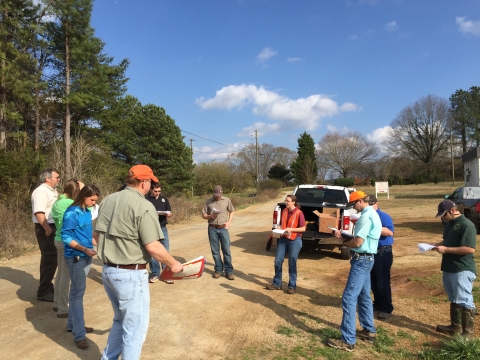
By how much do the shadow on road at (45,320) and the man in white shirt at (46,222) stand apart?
0.27 m

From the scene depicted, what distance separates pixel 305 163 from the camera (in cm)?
5400

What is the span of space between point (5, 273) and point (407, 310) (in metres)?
7.66

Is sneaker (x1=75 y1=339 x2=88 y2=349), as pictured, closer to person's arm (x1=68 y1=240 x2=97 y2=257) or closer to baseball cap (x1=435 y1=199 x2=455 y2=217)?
person's arm (x1=68 y1=240 x2=97 y2=257)

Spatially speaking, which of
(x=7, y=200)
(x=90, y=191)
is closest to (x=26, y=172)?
(x=7, y=200)

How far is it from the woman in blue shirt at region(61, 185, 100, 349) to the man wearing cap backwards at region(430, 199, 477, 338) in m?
4.15

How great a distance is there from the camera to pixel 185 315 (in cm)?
512

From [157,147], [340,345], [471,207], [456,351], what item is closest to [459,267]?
[456,351]

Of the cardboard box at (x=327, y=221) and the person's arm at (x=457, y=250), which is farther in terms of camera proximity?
the cardboard box at (x=327, y=221)

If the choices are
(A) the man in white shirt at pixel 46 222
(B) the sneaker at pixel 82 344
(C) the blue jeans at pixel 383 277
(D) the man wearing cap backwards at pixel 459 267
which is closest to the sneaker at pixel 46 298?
(A) the man in white shirt at pixel 46 222

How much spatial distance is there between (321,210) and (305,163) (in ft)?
148

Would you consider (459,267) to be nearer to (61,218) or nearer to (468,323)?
(468,323)

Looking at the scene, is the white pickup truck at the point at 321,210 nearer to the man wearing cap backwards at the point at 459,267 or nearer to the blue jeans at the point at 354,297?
the man wearing cap backwards at the point at 459,267

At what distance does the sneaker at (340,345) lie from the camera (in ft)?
13.2

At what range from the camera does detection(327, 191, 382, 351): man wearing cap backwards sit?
407cm
